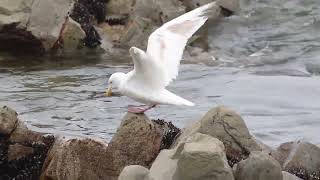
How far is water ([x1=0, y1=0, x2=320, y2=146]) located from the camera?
382 inches

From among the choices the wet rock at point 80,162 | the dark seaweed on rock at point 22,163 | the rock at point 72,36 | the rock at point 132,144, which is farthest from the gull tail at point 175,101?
the rock at point 72,36

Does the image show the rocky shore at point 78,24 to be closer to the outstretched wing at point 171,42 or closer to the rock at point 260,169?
the outstretched wing at point 171,42

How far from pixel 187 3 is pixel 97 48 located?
149 inches

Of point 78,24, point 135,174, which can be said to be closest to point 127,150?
point 135,174

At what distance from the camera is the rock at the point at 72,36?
1410 centimetres

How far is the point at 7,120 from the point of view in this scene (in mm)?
7688

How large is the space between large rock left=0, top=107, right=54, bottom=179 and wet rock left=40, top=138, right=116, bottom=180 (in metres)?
0.25

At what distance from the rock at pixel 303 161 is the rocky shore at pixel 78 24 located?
741 centimetres

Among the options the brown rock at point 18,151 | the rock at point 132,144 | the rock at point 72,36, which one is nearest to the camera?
the rock at point 132,144

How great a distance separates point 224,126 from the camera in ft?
24.0

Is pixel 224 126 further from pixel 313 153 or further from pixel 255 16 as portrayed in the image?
pixel 255 16

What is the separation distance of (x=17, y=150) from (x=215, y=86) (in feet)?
15.7

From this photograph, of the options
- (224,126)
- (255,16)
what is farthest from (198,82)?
(255,16)

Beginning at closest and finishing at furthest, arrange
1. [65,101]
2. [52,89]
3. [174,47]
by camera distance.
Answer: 1. [174,47]
2. [65,101]
3. [52,89]
